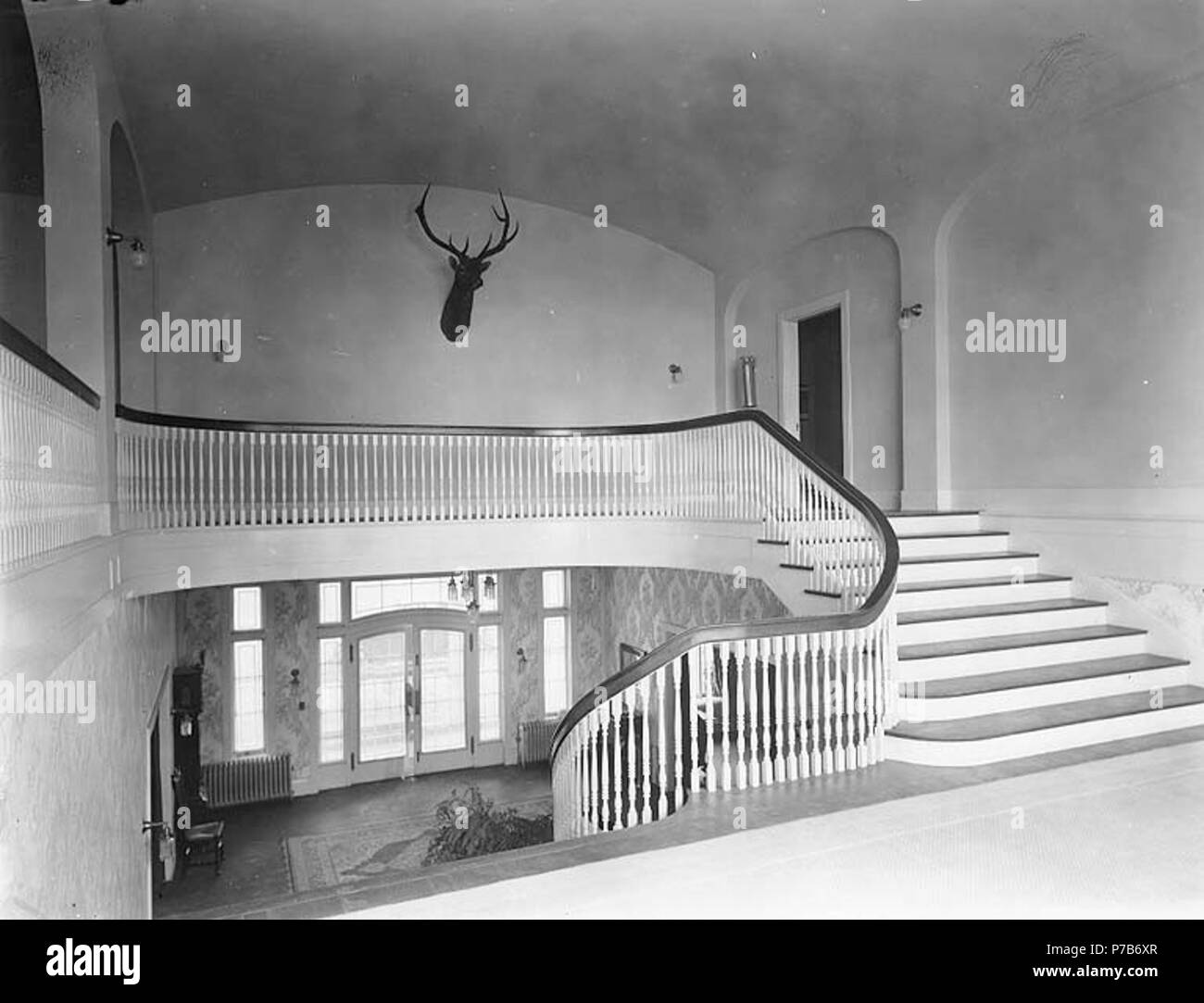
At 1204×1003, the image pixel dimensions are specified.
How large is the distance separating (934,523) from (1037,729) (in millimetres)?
2758

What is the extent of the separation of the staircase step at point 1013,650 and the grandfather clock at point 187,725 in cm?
760

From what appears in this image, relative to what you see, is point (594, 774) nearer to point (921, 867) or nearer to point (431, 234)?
point (921, 867)

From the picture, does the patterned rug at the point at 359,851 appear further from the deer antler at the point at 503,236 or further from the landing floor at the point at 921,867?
the deer antler at the point at 503,236

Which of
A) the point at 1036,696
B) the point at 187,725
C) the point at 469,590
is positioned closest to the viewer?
the point at 1036,696

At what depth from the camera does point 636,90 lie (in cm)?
710

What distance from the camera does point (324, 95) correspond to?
23.3 feet

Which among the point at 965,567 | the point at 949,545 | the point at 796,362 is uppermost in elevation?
the point at 796,362

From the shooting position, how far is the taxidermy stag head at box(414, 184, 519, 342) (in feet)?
30.7

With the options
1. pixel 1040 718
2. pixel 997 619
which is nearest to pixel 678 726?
pixel 1040 718

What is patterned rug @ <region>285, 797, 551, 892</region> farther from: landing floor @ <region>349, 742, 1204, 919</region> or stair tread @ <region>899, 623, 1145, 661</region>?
landing floor @ <region>349, 742, 1204, 919</region>

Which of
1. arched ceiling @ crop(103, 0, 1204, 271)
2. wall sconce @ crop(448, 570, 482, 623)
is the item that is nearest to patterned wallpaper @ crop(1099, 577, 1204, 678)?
arched ceiling @ crop(103, 0, 1204, 271)

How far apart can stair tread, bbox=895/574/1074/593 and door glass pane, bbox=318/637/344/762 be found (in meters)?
7.67

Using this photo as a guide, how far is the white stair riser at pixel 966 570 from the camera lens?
645 cm
